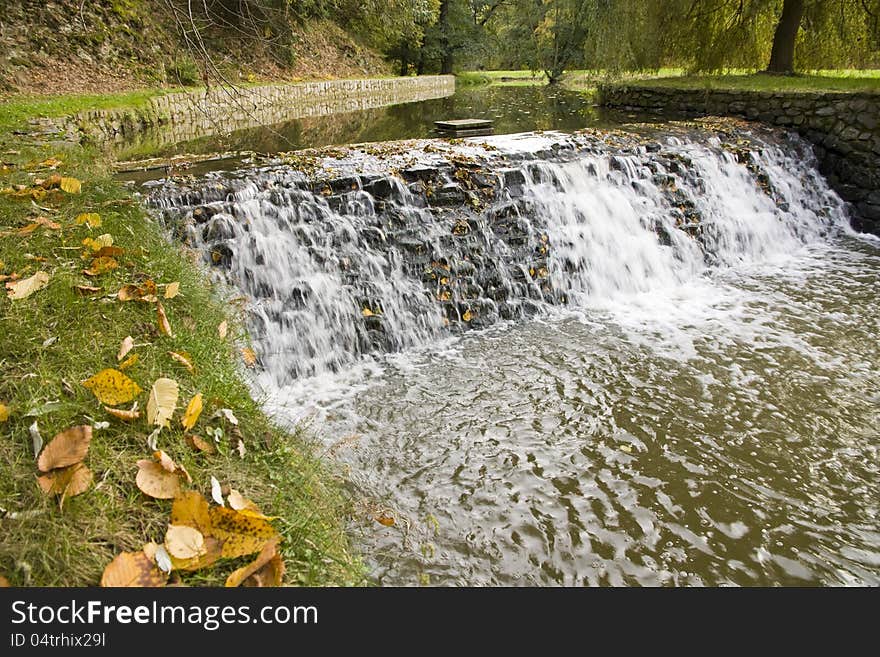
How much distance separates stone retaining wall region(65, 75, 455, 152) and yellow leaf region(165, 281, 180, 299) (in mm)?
1948

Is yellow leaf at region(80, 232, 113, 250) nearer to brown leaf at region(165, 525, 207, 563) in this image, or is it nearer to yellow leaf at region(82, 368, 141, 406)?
yellow leaf at region(82, 368, 141, 406)

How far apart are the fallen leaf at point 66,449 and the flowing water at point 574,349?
50.5 inches

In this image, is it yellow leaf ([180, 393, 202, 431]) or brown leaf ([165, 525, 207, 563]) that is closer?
brown leaf ([165, 525, 207, 563])

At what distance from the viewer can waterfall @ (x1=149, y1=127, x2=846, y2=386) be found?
5219mm

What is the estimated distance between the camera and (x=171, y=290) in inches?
137

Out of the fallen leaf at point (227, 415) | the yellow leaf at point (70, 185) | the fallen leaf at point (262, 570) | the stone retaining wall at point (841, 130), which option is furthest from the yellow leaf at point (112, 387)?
the stone retaining wall at point (841, 130)

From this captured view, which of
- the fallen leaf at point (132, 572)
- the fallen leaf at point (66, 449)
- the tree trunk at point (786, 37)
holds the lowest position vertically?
the fallen leaf at point (132, 572)

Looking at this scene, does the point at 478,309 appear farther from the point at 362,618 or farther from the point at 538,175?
the point at 362,618

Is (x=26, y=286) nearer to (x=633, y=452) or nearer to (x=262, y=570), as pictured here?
(x=262, y=570)

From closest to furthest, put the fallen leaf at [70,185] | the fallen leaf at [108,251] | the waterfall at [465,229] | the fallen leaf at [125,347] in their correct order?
the fallen leaf at [125,347]
the fallen leaf at [108,251]
the fallen leaf at [70,185]
the waterfall at [465,229]

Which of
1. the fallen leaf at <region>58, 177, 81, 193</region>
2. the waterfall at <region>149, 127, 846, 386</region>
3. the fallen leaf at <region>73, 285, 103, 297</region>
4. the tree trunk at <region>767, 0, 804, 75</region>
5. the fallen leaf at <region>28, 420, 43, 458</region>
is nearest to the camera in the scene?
the fallen leaf at <region>28, 420, 43, 458</region>

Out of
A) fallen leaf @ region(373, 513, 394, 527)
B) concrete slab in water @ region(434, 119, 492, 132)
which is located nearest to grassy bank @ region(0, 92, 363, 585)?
fallen leaf @ region(373, 513, 394, 527)

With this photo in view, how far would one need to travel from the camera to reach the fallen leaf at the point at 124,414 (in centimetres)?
219

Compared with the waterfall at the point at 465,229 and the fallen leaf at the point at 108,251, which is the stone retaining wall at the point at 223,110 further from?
the fallen leaf at the point at 108,251
